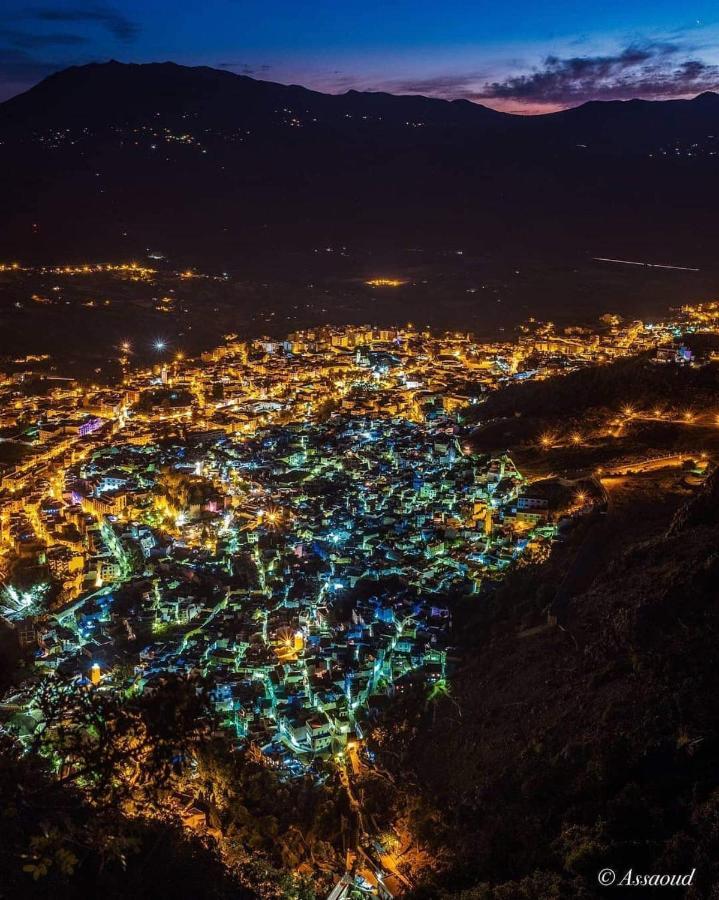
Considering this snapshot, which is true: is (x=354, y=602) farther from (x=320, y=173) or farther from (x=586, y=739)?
(x=320, y=173)

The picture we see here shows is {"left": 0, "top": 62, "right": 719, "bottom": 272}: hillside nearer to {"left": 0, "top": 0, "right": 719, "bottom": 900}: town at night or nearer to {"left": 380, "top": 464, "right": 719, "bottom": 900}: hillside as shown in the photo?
{"left": 0, "top": 0, "right": 719, "bottom": 900}: town at night

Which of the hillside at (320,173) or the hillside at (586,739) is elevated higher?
the hillside at (320,173)

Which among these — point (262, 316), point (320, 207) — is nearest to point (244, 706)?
point (262, 316)

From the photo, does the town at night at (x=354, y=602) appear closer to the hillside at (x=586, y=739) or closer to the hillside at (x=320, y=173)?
the hillside at (x=586, y=739)

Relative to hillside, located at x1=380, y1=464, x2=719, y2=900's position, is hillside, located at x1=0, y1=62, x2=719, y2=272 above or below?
above

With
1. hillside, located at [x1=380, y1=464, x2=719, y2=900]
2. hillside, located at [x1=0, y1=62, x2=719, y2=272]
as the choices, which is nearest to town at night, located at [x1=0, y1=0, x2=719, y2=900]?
hillside, located at [x1=380, y1=464, x2=719, y2=900]

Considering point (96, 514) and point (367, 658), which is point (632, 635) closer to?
point (367, 658)

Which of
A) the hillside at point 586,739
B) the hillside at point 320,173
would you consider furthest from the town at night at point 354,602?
the hillside at point 320,173

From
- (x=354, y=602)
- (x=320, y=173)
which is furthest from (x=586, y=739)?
(x=320, y=173)
